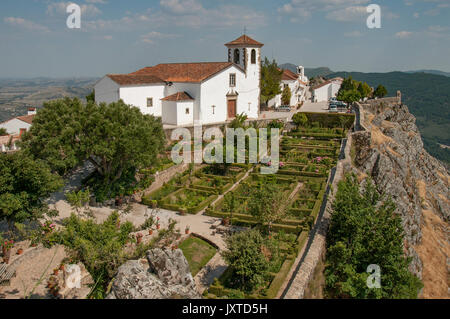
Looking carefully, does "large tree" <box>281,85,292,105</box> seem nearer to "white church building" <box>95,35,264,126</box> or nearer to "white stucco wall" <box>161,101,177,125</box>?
"white church building" <box>95,35,264,126</box>

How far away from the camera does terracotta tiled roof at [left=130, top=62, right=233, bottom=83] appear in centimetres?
3762

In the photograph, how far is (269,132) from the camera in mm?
37812

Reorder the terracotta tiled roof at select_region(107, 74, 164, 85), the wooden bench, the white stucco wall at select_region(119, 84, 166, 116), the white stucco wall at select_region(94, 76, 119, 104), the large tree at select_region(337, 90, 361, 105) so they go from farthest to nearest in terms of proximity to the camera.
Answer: the large tree at select_region(337, 90, 361, 105), the white stucco wall at select_region(119, 84, 166, 116), the terracotta tiled roof at select_region(107, 74, 164, 85), the white stucco wall at select_region(94, 76, 119, 104), the wooden bench

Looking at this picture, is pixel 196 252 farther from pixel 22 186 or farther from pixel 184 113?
pixel 184 113

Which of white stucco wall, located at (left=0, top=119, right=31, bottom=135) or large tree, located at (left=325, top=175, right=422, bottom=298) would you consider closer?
Result: large tree, located at (left=325, top=175, right=422, bottom=298)

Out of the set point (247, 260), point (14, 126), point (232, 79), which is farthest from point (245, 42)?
point (247, 260)

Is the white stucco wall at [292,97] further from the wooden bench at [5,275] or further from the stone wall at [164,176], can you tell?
the wooden bench at [5,275]

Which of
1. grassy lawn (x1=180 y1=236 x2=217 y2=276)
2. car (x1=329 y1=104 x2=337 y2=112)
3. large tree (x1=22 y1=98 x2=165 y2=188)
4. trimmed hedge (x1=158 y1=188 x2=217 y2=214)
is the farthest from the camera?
car (x1=329 y1=104 x2=337 y2=112)

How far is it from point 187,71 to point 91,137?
1977 cm

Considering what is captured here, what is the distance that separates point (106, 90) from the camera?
114 feet

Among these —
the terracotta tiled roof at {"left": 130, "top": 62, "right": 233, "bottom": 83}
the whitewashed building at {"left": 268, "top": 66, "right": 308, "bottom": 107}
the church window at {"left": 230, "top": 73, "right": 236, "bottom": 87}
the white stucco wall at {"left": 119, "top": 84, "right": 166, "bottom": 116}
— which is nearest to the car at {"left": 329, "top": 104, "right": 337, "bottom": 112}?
the whitewashed building at {"left": 268, "top": 66, "right": 308, "bottom": 107}
